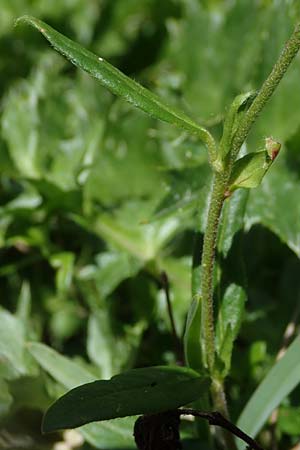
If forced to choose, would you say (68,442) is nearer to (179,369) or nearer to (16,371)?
(16,371)

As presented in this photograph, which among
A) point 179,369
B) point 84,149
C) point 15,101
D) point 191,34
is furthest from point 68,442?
point 191,34

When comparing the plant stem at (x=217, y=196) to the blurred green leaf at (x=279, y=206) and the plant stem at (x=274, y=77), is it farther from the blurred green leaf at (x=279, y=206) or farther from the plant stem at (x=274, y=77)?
the blurred green leaf at (x=279, y=206)

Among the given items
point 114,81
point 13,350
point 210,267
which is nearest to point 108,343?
point 13,350

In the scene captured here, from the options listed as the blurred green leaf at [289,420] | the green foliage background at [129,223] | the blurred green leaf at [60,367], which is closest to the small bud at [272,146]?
the green foliage background at [129,223]

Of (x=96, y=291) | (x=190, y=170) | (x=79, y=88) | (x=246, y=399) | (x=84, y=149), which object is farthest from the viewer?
(x=79, y=88)

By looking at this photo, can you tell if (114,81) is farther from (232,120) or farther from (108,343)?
(108,343)

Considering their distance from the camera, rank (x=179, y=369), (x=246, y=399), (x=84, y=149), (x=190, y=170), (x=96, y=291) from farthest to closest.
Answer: (x=84, y=149) → (x=96, y=291) → (x=190, y=170) → (x=246, y=399) → (x=179, y=369)

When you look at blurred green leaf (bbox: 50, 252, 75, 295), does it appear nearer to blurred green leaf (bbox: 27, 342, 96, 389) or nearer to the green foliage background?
the green foliage background
